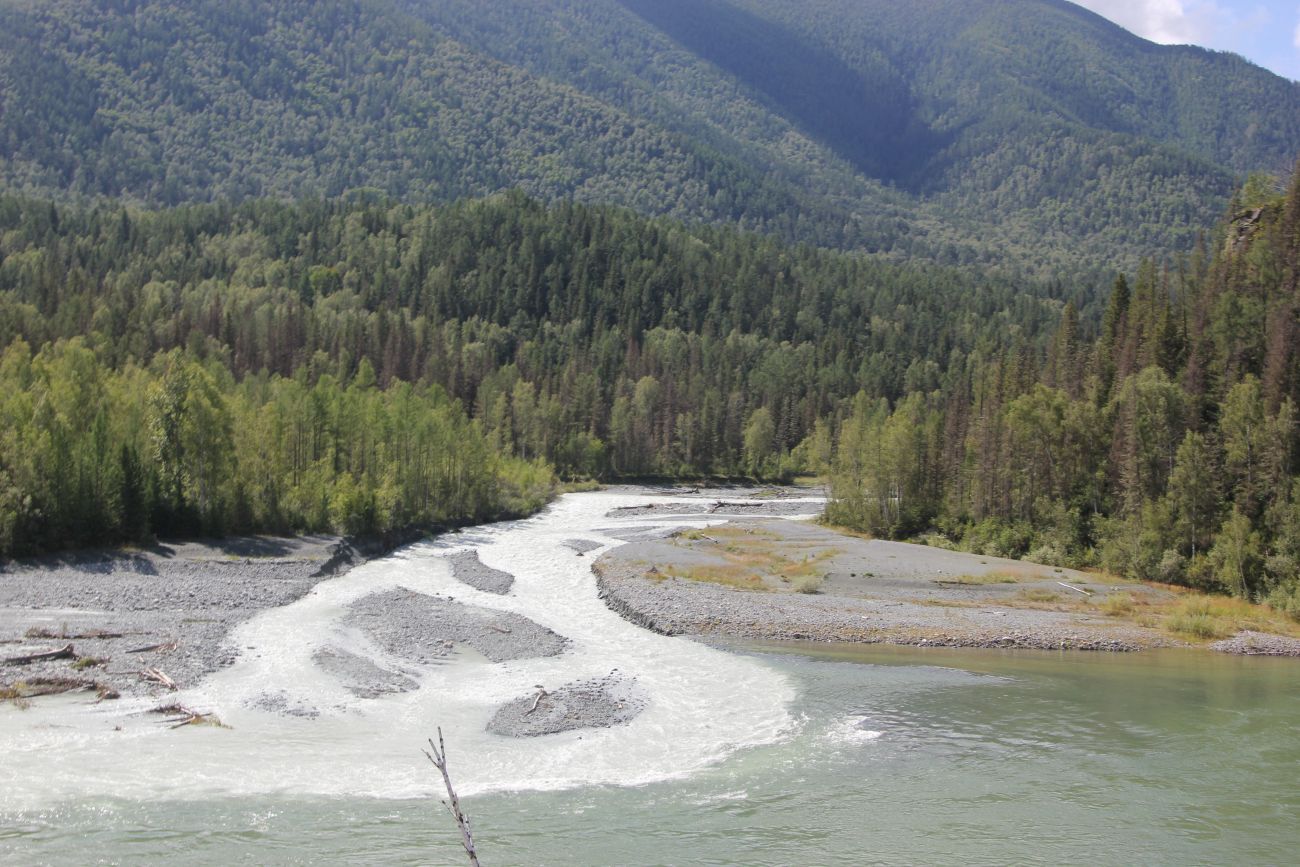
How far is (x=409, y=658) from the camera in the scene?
44844 mm

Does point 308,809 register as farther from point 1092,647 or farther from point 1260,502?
point 1260,502

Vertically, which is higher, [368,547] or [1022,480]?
[1022,480]

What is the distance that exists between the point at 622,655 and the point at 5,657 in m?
24.7

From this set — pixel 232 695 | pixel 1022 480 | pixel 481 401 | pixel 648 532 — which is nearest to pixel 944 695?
pixel 232 695

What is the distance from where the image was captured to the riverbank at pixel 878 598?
52.6 metres

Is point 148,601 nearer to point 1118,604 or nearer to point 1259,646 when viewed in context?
point 1118,604

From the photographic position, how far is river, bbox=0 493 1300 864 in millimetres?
25484

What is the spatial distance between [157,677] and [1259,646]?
50234mm

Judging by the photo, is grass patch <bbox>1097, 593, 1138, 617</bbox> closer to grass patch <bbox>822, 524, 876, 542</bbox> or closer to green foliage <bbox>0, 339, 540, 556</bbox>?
grass patch <bbox>822, 524, 876, 542</bbox>

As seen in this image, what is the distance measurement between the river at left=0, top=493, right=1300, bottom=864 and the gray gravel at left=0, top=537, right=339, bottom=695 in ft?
8.44

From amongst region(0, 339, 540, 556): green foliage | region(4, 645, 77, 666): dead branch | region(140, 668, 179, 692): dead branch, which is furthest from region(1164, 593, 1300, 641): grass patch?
region(0, 339, 540, 556): green foliage

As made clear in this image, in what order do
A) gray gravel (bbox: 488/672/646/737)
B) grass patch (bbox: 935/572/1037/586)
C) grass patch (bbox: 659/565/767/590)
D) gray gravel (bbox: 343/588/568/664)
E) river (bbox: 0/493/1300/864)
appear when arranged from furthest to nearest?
1. grass patch (bbox: 935/572/1037/586)
2. grass patch (bbox: 659/565/767/590)
3. gray gravel (bbox: 343/588/568/664)
4. gray gravel (bbox: 488/672/646/737)
5. river (bbox: 0/493/1300/864)

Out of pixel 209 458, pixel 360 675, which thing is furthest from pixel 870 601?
pixel 209 458

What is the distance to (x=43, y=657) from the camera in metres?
40.0
